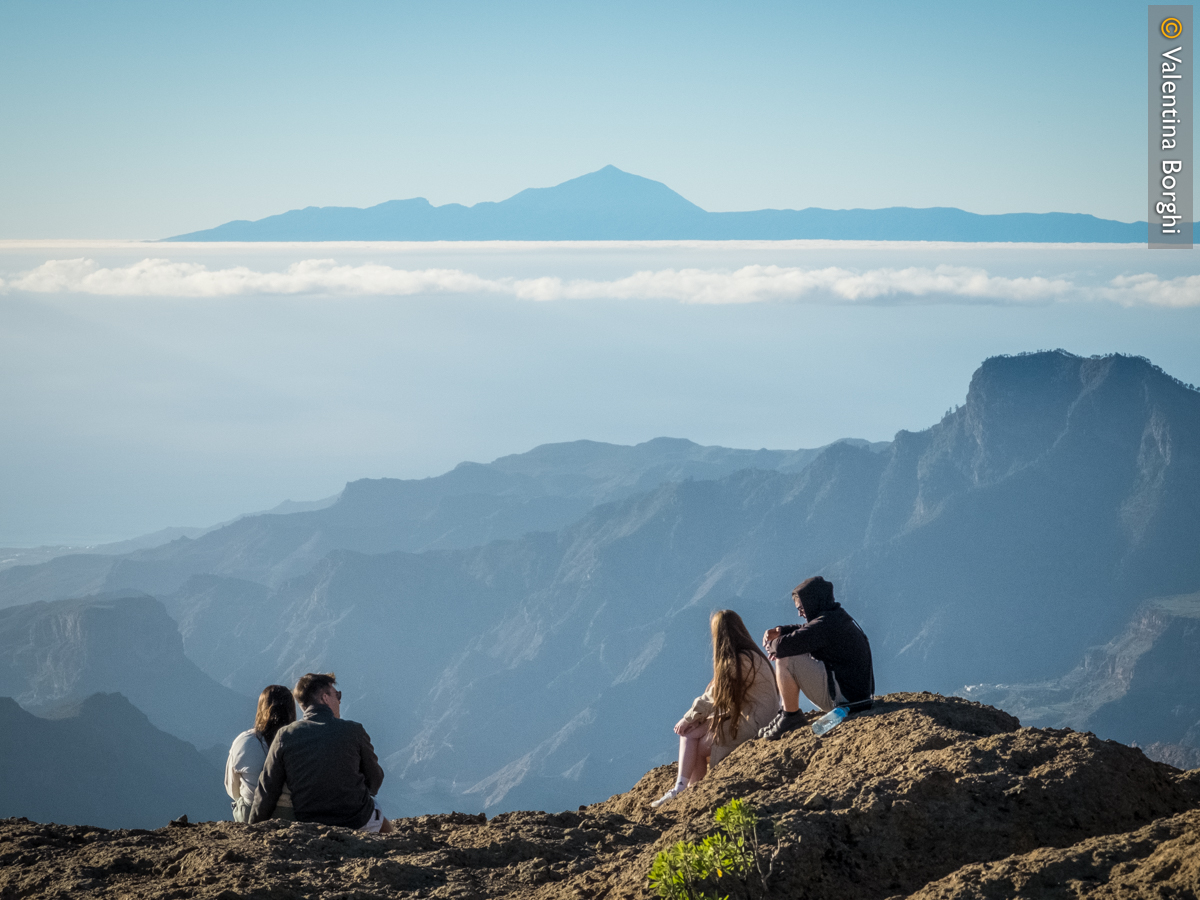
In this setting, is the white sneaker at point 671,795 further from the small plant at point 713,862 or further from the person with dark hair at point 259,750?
the person with dark hair at point 259,750

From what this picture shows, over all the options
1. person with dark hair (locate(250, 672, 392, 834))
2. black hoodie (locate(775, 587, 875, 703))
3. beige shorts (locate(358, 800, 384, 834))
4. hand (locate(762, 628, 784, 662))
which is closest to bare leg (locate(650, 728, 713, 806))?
hand (locate(762, 628, 784, 662))

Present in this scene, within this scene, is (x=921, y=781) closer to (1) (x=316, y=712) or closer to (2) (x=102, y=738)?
(1) (x=316, y=712)

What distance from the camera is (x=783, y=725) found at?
946 cm

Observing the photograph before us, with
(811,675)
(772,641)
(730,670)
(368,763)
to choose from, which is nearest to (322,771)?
(368,763)

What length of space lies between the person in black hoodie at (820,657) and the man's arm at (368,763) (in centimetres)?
355

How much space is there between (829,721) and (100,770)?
476 ft

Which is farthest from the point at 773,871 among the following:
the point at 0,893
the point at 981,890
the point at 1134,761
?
the point at 0,893

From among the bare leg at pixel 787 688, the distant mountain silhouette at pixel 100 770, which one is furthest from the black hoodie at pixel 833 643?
the distant mountain silhouette at pixel 100 770

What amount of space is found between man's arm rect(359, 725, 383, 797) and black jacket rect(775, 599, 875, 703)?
359 centimetres

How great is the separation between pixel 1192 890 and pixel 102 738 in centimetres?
15226

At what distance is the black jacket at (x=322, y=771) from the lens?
7.97 metres

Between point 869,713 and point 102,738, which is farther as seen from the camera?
point 102,738

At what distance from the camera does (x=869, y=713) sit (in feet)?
30.0

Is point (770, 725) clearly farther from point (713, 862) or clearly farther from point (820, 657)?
point (713, 862)
